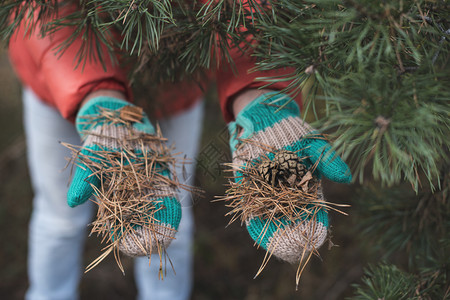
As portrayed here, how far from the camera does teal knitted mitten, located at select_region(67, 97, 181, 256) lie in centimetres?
59

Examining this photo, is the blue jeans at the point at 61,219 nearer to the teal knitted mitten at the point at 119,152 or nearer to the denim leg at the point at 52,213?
the denim leg at the point at 52,213

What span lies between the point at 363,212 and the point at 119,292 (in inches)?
46.1

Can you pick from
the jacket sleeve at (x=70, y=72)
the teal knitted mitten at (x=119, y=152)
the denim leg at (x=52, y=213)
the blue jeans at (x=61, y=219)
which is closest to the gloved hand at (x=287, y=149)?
the teal knitted mitten at (x=119, y=152)

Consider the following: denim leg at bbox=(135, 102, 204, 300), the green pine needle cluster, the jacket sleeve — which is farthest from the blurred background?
the jacket sleeve

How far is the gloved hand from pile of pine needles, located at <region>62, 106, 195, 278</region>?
139 mm

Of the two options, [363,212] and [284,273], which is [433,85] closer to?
[363,212]

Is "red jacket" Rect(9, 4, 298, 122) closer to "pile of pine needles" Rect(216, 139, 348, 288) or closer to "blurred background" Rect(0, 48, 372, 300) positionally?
"pile of pine needles" Rect(216, 139, 348, 288)

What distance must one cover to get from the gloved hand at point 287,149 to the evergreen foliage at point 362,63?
0.17 feet

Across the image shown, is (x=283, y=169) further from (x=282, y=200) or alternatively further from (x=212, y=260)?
(x=212, y=260)

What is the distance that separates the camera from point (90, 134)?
2.26ft

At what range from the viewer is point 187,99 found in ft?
3.57

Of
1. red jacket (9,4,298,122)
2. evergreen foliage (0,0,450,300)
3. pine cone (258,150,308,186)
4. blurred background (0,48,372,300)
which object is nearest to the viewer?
evergreen foliage (0,0,450,300)

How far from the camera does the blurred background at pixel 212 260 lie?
146 cm

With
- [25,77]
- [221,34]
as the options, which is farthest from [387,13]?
[25,77]
